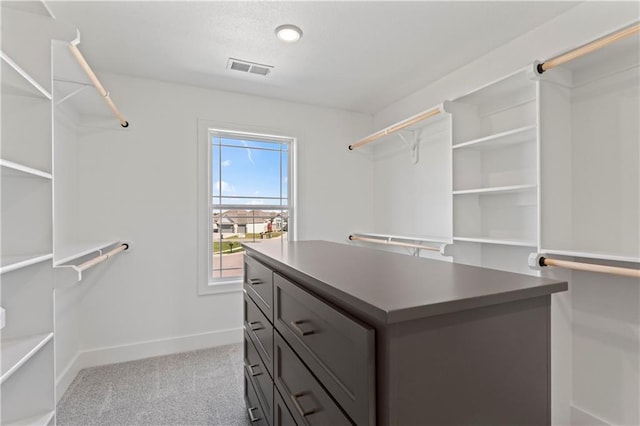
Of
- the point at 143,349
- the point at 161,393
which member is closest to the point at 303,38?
the point at 161,393

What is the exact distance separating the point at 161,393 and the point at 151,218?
4.82 feet

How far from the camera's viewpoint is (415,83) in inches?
121

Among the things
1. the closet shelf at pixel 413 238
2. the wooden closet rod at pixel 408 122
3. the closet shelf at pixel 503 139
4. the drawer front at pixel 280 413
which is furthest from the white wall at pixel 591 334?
the drawer front at pixel 280 413

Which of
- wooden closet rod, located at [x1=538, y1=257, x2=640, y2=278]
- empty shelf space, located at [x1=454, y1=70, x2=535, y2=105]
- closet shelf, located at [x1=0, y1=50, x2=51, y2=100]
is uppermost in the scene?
empty shelf space, located at [x1=454, y1=70, x2=535, y2=105]

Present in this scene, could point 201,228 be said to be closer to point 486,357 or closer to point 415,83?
point 415,83

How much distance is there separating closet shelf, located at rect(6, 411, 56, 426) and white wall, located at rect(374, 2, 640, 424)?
2.64m

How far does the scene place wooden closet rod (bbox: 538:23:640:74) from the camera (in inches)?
56.3

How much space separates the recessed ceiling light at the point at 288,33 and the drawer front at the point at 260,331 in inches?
68.6

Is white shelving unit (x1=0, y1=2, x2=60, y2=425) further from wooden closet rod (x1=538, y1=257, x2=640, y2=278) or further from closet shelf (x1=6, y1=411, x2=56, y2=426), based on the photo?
wooden closet rod (x1=538, y1=257, x2=640, y2=278)

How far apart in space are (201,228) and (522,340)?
9.53 ft

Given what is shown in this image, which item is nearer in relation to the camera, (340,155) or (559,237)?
(559,237)

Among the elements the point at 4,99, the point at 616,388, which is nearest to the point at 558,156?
the point at 616,388

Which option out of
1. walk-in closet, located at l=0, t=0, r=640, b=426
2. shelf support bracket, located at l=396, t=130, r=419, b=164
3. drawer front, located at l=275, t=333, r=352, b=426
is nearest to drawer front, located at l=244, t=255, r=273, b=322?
walk-in closet, located at l=0, t=0, r=640, b=426

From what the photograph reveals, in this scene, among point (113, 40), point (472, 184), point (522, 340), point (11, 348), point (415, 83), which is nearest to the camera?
point (522, 340)
